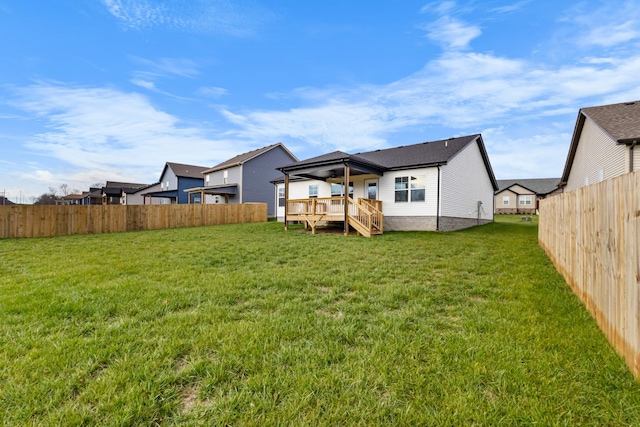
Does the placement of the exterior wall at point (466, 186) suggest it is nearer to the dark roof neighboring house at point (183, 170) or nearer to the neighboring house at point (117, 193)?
the dark roof neighboring house at point (183, 170)

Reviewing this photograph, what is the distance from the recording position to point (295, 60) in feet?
46.0

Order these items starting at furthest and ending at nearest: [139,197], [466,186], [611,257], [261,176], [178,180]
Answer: [139,197]
[178,180]
[261,176]
[466,186]
[611,257]

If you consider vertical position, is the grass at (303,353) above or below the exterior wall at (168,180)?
below

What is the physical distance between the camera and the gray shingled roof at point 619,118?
10.3m

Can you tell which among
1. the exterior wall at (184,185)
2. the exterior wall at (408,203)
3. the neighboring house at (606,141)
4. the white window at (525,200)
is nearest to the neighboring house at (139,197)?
the exterior wall at (184,185)

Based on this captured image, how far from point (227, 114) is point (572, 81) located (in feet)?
60.5

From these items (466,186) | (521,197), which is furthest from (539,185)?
(466,186)

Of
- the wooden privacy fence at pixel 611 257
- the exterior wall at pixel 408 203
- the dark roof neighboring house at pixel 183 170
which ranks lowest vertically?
the wooden privacy fence at pixel 611 257

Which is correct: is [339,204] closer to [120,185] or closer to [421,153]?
[421,153]

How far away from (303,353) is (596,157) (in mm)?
16986

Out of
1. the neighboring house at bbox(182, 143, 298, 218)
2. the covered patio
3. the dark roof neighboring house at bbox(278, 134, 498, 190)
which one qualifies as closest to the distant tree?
the neighboring house at bbox(182, 143, 298, 218)

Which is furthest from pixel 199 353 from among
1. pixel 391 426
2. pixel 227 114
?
pixel 227 114

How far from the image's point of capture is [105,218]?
14.0 meters

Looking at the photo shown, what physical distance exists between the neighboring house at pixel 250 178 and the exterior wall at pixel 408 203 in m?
12.4
